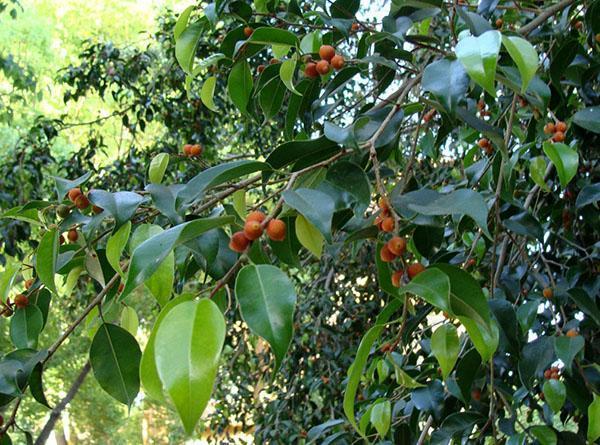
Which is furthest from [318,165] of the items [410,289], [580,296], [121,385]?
[580,296]

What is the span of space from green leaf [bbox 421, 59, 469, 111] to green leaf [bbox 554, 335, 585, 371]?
39 cm

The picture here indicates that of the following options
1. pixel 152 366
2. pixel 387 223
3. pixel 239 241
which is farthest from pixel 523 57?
pixel 152 366

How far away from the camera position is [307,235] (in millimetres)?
623

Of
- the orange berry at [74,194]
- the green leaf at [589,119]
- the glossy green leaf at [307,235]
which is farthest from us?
the green leaf at [589,119]

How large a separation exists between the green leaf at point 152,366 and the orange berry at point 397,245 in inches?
6.7

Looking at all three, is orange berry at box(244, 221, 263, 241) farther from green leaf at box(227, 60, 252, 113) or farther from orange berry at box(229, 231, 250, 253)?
green leaf at box(227, 60, 252, 113)

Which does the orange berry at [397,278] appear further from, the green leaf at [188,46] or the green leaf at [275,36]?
the green leaf at [188,46]

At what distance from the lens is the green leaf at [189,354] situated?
1.25 ft

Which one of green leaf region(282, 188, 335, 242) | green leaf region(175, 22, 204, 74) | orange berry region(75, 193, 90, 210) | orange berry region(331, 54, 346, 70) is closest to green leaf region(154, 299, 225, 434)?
green leaf region(282, 188, 335, 242)

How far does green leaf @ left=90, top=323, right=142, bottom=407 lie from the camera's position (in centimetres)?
65

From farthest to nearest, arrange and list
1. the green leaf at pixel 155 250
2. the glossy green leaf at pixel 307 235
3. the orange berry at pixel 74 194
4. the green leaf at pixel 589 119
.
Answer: the green leaf at pixel 589 119 < the orange berry at pixel 74 194 < the glossy green leaf at pixel 307 235 < the green leaf at pixel 155 250

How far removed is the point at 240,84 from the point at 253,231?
0.50 meters

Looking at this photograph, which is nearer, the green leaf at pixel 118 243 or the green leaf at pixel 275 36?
the green leaf at pixel 118 243

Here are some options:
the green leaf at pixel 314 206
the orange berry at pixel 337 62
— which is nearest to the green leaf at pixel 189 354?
the green leaf at pixel 314 206
